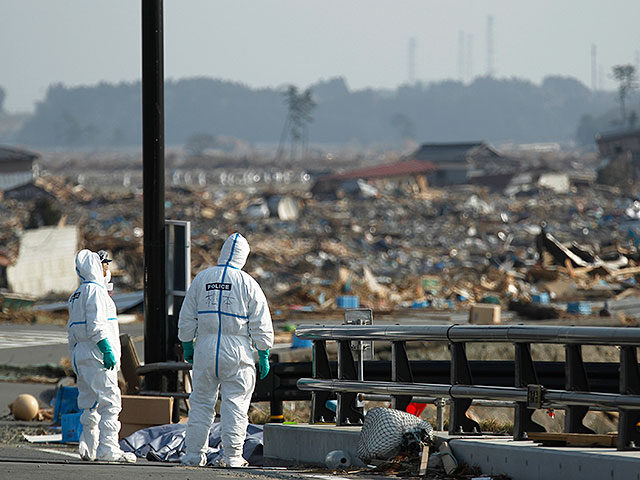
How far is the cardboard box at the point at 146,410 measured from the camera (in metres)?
9.80

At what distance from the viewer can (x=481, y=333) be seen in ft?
22.0

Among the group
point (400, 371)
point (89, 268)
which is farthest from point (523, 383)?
point (89, 268)

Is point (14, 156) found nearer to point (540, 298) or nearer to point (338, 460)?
point (540, 298)

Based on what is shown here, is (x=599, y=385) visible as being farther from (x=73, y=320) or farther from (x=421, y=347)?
(x=421, y=347)

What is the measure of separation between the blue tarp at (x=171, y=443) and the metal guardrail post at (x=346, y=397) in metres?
0.90

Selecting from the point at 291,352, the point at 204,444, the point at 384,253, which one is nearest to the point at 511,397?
the point at 204,444

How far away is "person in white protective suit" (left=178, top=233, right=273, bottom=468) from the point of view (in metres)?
7.82

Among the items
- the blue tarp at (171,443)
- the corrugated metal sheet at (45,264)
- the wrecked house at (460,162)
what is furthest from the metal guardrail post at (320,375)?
the wrecked house at (460,162)

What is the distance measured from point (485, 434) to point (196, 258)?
31.7 metres

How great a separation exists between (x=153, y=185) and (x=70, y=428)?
245 cm

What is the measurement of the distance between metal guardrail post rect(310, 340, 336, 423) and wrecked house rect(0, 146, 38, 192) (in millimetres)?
97810

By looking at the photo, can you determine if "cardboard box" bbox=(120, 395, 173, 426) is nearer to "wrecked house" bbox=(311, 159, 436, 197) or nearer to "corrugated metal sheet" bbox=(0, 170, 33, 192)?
"wrecked house" bbox=(311, 159, 436, 197)

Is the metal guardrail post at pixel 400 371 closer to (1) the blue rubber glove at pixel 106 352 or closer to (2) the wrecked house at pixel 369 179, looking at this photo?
(1) the blue rubber glove at pixel 106 352

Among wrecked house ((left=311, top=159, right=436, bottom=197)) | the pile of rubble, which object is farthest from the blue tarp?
wrecked house ((left=311, top=159, right=436, bottom=197))
